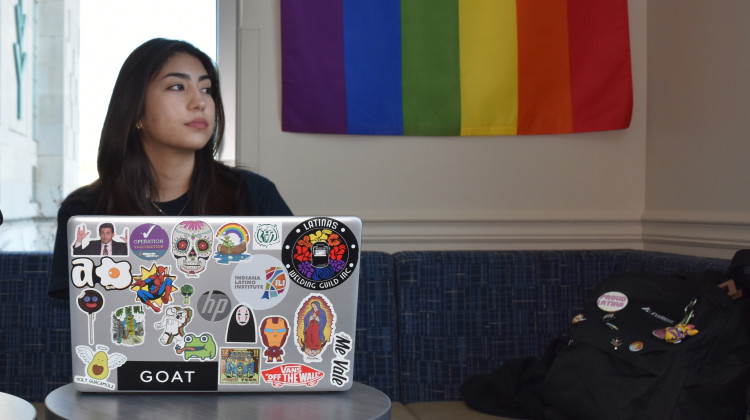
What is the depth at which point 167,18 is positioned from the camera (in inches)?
97.3

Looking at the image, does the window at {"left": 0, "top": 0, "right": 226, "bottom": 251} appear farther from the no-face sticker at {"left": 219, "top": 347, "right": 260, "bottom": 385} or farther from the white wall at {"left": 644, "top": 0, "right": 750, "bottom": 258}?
the no-face sticker at {"left": 219, "top": 347, "right": 260, "bottom": 385}

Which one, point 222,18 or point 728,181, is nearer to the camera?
point 728,181

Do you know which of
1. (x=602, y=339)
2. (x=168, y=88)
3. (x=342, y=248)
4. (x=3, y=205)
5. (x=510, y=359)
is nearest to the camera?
(x=342, y=248)

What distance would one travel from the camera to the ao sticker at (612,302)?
170 centimetres

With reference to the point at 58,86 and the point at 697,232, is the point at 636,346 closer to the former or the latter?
the point at 697,232

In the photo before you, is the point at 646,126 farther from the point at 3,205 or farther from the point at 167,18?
the point at 3,205

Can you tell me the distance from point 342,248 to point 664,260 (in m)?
1.31

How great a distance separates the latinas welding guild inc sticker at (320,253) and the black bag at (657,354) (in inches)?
33.4

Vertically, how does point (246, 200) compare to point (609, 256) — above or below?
above

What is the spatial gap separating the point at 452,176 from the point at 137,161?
103 centimetres

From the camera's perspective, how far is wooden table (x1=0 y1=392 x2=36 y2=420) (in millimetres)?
1038

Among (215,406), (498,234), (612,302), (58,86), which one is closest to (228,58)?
(58,86)

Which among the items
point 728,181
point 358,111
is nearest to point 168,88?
point 358,111

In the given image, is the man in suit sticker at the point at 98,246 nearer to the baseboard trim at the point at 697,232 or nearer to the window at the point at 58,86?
the window at the point at 58,86
